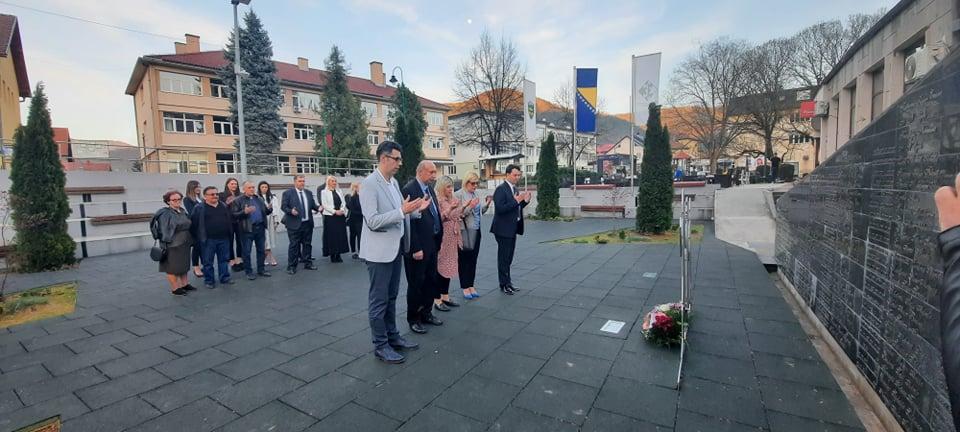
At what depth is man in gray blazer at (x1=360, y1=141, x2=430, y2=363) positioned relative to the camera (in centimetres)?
351

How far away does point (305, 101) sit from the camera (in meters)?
37.5

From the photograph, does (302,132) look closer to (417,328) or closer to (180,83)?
(180,83)

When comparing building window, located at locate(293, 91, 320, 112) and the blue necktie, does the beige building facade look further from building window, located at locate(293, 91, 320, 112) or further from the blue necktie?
building window, located at locate(293, 91, 320, 112)

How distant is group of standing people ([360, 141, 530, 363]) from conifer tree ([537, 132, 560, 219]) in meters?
11.6

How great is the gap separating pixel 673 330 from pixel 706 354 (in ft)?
1.03

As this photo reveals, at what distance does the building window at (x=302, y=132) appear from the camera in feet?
122

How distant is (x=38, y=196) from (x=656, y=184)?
13936 millimetres

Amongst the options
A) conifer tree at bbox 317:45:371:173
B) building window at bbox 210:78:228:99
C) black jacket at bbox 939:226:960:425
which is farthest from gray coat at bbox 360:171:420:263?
building window at bbox 210:78:228:99

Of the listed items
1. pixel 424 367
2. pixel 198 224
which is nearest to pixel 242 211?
pixel 198 224

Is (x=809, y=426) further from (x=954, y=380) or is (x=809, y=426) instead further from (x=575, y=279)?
(x=575, y=279)

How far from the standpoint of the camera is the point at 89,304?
561cm

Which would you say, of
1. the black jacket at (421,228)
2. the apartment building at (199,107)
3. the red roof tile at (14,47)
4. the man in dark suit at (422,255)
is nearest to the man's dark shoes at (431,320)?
the man in dark suit at (422,255)

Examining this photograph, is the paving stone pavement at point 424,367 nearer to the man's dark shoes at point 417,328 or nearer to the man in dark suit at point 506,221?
the man's dark shoes at point 417,328

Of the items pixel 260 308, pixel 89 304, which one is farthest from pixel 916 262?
pixel 89 304
